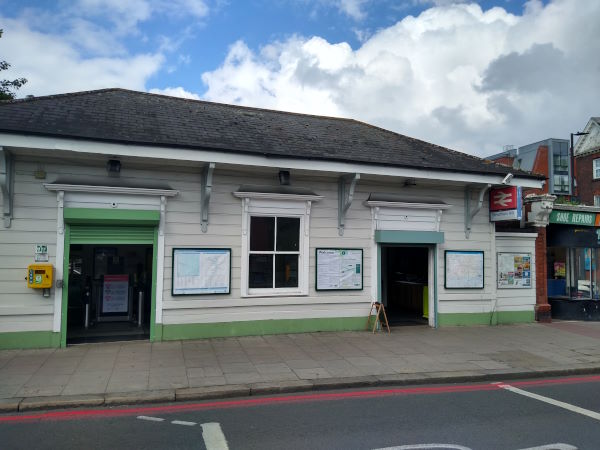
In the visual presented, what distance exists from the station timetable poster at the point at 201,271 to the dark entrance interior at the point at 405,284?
4.83m

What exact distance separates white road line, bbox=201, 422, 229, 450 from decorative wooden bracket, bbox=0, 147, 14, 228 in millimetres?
5520

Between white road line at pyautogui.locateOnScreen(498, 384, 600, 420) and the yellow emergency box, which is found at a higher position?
the yellow emergency box

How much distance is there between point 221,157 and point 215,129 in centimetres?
174

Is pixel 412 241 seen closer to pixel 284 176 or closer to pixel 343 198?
pixel 343 198

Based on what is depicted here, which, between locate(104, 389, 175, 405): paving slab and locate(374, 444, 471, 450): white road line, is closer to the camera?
locate(374, 444, 471, 450): white road line

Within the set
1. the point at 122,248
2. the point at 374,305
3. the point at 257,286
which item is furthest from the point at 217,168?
A: the point at 374,305

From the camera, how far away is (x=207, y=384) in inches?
243

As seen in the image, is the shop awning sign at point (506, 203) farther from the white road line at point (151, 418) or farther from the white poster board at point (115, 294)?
the white poster board at point (115, 294)

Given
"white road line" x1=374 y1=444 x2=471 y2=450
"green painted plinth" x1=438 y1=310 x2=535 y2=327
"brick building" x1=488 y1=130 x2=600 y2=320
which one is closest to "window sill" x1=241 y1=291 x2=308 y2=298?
"green painted plinth" x1=438 y1=310 x2=535 y2=327

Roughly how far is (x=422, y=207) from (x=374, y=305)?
2638 mm

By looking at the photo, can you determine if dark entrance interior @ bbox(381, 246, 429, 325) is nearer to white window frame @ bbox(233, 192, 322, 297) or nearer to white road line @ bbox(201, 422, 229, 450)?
white window frame @ bbox(233, 192, 322, 297)

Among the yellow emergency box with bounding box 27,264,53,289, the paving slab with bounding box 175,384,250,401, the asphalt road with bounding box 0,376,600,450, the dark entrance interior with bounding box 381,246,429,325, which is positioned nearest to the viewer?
the asphalt road with bounding box 0,376,600,450

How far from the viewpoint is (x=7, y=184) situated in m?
7.74

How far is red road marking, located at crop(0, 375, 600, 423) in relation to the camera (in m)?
5.14
